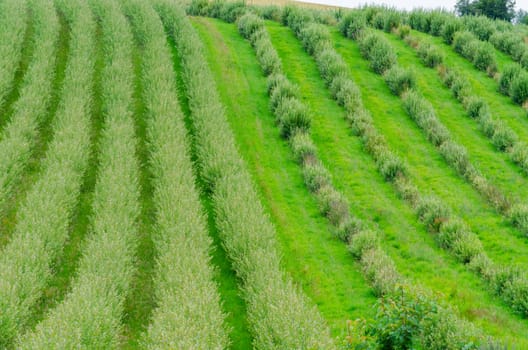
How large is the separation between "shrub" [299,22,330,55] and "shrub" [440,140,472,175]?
30.6 feet

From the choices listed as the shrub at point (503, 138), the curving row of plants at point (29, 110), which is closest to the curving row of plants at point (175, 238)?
the curving row of plants at point (29, 110)

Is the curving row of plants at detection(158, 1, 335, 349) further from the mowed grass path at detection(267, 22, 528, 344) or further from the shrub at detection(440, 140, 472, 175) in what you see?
the shrub at detection(440, 140, 472, 175)

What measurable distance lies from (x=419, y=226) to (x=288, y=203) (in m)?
3.37

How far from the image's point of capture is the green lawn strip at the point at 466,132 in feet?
52.1

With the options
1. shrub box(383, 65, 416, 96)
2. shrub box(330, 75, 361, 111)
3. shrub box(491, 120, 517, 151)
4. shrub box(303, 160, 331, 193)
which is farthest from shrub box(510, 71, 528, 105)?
shrub box(303, 160, 331, 193)

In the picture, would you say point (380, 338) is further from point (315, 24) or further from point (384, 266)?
point (315, 24)

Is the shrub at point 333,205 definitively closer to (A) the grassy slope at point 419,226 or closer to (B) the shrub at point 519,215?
(A) the grassy slope at point 419,226

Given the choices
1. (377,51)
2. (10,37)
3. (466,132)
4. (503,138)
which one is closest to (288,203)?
(466,132)

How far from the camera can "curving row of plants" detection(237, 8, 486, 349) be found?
8.84 meters

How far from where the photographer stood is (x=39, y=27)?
2281 centimetres

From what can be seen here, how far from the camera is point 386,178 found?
53.1ft

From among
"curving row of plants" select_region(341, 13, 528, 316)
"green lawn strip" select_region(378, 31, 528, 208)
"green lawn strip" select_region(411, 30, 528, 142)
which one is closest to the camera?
"curving row of plants" select_region(341, 13, 528, 316)

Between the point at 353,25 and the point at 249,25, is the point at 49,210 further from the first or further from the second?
the point at 353,25

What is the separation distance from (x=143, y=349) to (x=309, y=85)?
14673 mm
